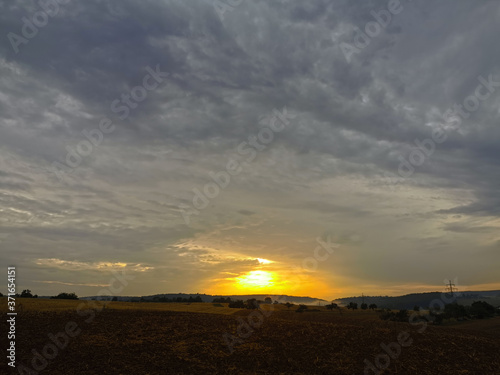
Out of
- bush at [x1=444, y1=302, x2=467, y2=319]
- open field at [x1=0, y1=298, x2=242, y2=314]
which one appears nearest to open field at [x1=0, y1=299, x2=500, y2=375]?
open field at [x1=0, y1=298, x2=242, y2=314]

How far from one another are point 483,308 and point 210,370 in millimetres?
65125

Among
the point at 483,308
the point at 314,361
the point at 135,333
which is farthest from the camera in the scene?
the point at 483,308

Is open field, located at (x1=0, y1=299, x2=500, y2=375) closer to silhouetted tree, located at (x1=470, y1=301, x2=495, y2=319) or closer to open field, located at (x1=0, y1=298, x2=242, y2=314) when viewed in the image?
open field, located at (x1=0, y1=298, x2=242, y2=314)

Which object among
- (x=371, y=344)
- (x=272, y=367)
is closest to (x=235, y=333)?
(x=272, y=367)

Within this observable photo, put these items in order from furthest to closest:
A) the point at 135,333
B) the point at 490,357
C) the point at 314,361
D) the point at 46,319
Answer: the point at 46,319
the point at 135,333
the point at 490,357
the point at 314,361

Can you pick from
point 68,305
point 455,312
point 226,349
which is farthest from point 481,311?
point 68,305

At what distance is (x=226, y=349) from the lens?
23.5 meters

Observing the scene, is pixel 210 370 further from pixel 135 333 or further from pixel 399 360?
pixel 399 360

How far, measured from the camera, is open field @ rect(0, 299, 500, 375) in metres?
20.5

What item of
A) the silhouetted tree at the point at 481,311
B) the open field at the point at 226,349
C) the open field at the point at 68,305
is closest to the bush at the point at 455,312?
the silhouetted tree at the point at 481,311

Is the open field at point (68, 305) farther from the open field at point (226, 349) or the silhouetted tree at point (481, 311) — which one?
the silhouetted tree at point (481, 311)

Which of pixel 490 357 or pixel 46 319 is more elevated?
pixel 46 319

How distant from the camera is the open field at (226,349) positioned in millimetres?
20516

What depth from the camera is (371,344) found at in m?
24.8
